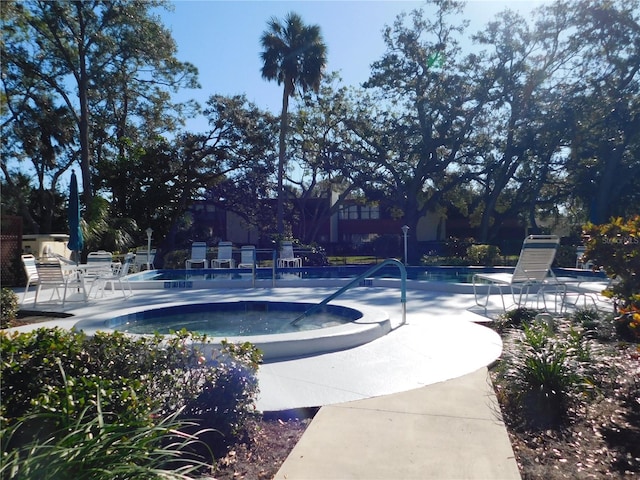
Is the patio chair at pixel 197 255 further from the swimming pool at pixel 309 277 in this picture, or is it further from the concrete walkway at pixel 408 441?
the concrete walkway at pixel 408 441

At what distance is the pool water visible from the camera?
297 inches

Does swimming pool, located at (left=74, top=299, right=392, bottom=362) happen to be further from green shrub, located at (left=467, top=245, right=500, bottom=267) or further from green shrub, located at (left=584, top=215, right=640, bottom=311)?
green shrub, located at (left=467, top=245, right=500, bottom=267)

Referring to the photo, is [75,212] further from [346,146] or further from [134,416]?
[346,146]

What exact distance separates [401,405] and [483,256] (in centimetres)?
1642

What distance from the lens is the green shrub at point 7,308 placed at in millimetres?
7082

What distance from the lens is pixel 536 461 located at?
2818mm

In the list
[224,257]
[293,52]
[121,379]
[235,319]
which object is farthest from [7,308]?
[293,52]

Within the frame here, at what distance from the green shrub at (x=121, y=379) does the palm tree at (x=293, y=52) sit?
64.2 feet

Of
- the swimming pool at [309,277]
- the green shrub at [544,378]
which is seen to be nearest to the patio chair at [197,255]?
→ the swimming pool at [309,277]

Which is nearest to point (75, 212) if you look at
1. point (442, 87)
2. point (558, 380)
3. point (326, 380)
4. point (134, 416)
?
point (326, 380)

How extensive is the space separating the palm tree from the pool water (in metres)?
15.2

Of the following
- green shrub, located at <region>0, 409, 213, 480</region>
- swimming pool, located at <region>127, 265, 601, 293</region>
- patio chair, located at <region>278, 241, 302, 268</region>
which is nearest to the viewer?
green shrub, located at <region>0, 409, 213, 480</region>

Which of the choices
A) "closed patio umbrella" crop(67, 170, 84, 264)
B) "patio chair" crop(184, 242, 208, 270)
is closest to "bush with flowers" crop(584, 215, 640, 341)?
"closed patio umbrella" crop(67, 170, 84, 264)

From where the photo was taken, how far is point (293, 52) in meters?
21.2
